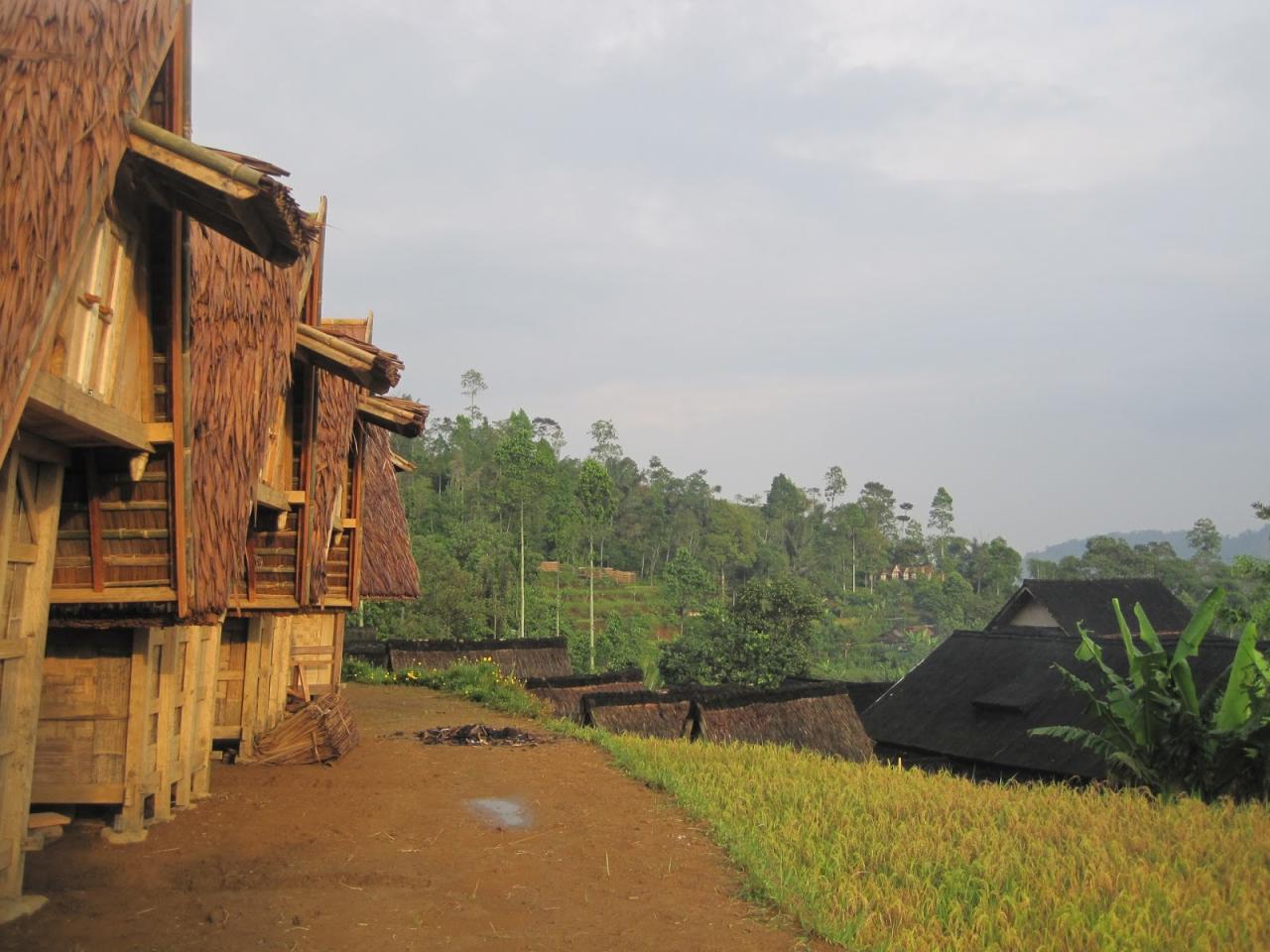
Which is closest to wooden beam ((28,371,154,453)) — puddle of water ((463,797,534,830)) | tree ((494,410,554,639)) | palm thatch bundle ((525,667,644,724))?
puddle of water ((463,797,534,830))

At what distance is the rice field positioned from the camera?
5.71 m

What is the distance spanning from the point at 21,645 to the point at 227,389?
7.14 ft

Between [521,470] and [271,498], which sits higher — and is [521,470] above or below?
above

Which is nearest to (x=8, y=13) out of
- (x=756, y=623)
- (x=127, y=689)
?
(x=127, y=689)

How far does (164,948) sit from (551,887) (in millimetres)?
2196

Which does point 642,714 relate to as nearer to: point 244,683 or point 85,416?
point 244,683

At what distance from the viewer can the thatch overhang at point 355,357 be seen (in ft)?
28.2

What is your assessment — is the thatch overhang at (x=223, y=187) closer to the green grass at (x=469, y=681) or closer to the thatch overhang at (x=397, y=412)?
the thatch overhang at (x=397, y=412)

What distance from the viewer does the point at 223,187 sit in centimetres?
506

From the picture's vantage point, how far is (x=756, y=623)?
106 ft

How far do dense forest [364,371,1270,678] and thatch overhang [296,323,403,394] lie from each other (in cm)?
2384

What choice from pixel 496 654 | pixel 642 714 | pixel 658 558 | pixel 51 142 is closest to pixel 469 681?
pixel 496 654

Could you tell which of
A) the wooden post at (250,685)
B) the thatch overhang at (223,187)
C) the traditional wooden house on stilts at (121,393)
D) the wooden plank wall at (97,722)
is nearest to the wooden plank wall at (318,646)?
the wooden post at (250,685)

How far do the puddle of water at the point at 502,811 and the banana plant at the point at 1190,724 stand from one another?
19.8 ft
